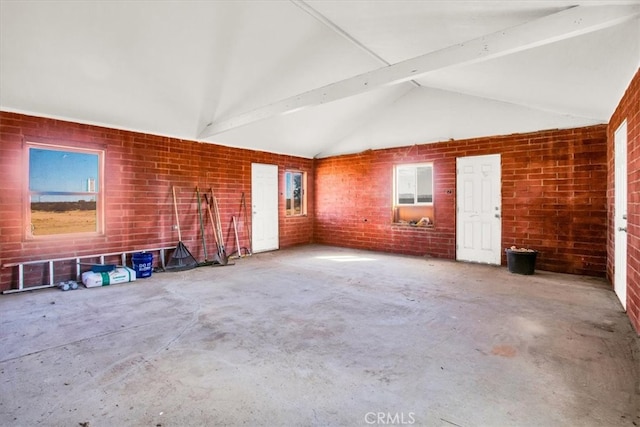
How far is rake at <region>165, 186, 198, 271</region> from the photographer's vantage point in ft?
19.3

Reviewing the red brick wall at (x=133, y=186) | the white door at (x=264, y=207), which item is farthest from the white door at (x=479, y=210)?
the red brick wall at (x=133, y=186)

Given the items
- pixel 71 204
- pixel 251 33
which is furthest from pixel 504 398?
pixel 71 204

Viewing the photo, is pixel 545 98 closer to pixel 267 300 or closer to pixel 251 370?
pixel 267 300

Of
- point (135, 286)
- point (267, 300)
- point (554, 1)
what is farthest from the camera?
point (135, 286)

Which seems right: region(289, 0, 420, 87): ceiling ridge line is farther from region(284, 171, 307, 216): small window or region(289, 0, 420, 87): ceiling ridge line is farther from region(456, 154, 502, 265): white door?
region(284, 171, 307, 216): small window

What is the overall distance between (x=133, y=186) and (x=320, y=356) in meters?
4.79

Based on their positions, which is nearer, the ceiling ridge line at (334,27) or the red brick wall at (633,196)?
the red brick wall at (633,196)

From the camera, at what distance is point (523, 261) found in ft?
17.3

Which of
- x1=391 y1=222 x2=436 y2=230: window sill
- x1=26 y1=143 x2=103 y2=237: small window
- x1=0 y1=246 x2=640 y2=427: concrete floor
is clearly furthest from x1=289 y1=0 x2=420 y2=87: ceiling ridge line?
x1=26 y1=143 x2=103 y2=237: small window

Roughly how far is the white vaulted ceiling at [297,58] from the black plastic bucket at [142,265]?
2223 mm

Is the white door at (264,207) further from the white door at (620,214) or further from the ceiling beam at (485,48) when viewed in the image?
the white door at (620,214)

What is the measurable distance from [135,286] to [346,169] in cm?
535

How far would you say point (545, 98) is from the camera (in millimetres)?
4738

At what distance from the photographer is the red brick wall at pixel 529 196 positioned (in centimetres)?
512
